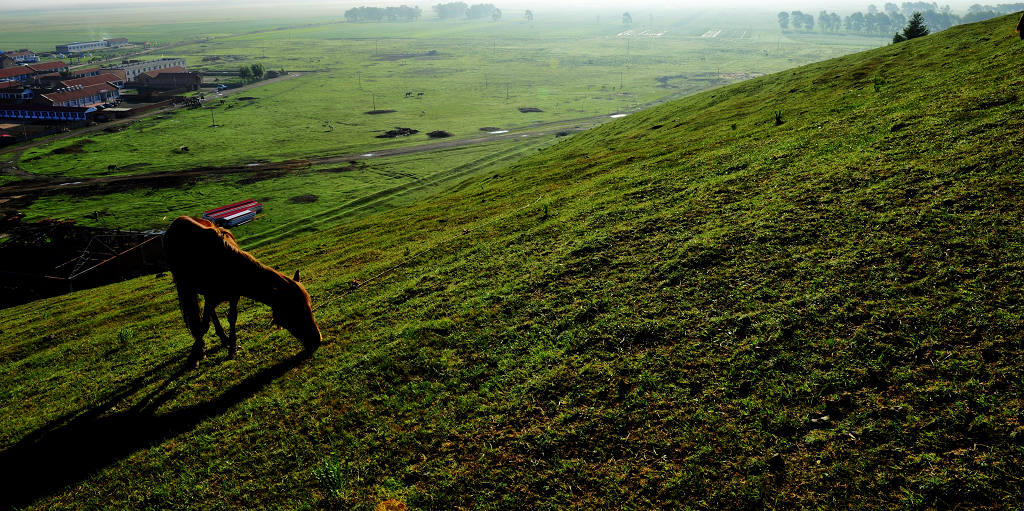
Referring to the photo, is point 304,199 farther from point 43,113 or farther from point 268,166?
point 43,113

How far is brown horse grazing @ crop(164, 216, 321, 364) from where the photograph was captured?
13820 mm

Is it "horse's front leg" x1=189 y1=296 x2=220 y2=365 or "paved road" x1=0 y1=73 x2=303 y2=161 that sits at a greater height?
"paved road" x1=0 y1=73 x2=303 y2=161

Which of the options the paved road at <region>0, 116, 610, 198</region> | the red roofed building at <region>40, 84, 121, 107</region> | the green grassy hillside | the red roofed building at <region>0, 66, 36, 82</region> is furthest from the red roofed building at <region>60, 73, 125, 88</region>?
the green grassy hillside

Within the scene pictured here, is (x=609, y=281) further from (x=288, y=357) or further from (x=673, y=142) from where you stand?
(x=673, y=142)

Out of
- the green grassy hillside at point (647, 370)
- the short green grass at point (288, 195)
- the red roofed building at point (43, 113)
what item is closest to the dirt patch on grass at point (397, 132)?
the short green grass at point (288, 195)

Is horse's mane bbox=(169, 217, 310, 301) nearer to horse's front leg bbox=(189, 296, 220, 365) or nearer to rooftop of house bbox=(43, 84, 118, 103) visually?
horse's front leg bbox=(189, 296, 220, 365)

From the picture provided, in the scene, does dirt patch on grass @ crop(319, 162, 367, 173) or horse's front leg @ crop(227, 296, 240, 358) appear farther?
dirt patch on grass @ crop(319, 162, 367, 173)

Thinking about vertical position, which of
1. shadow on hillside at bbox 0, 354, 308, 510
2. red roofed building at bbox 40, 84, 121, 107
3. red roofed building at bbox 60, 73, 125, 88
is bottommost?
shadow on hillside at bbox 0, 354, 308, 510

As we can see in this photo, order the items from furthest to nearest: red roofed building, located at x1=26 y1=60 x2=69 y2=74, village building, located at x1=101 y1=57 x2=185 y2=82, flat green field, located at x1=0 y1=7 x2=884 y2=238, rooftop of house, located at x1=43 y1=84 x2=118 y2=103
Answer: village building, located at x1=101 y1=57 x2=185 y2=82 → red roofed building, located at x1=26 y1=60 x2=69 y2=74 → rooftop of house, located at x1=43 y1=84 x2=118 y2=103 → flat green field, located at x1=0 y1=7 x2=884 y2=238

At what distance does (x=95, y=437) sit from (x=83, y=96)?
157 m

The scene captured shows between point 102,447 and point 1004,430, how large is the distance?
18749mm

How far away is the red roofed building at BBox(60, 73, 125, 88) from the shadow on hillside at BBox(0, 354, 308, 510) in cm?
16737

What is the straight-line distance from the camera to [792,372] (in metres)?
10.1

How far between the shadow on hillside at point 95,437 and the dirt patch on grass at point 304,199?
5223 cm
